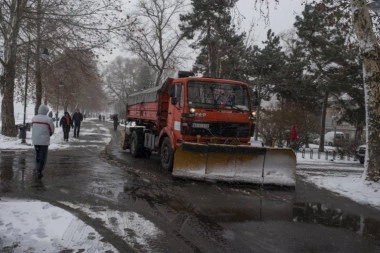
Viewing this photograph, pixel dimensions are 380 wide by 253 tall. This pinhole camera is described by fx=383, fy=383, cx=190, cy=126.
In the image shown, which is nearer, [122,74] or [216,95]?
[216,95]

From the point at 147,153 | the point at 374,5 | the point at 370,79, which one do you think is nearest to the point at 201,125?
Result: the point at 370,79

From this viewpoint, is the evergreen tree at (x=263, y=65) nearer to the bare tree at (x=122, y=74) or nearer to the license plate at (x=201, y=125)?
the license plate at (x=201, y=125)

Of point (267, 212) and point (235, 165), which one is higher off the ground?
point (235, 165)

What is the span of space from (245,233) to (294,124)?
61.7 feet

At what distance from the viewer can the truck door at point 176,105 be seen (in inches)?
408

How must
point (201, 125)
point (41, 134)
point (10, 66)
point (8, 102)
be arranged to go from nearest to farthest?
point (41, 134) < point (201, 125) < point (10, 66) < point (8, 102)

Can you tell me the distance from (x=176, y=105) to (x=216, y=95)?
1.14 m

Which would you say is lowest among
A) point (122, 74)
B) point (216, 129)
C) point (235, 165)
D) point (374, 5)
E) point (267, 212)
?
point (267, 212)

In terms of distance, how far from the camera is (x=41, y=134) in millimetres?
9219

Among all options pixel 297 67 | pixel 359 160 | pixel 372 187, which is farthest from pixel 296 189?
pixel 297 67

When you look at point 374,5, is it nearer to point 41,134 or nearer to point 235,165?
point 235,165

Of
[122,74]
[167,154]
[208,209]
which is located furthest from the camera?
[122,74]

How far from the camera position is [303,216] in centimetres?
712

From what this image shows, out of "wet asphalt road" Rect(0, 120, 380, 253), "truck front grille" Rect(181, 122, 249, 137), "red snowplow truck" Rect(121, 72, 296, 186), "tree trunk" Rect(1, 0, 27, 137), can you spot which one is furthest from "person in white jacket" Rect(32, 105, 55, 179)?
"tree trunk" Rect(1, 0, 27, 137)
